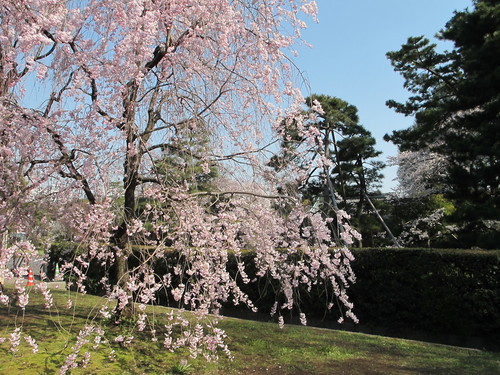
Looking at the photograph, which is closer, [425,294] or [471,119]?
[425,294]

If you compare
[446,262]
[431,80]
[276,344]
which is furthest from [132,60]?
[431,80]

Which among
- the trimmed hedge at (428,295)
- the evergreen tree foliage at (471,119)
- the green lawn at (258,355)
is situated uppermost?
the evergreen tree foliage at (471,119)

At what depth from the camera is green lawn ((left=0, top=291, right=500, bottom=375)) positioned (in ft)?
13.3

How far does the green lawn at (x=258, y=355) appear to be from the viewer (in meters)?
4.06

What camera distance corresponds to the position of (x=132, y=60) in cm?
369

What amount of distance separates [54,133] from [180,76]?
60.7 inches

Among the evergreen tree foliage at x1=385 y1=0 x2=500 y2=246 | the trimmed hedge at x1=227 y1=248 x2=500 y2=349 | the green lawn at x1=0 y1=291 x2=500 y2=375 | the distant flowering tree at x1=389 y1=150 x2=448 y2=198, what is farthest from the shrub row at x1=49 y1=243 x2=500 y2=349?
the distant flowering tree at x1=389 y1=150 x2=448 y2=198

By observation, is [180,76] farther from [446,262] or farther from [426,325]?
[426,325]

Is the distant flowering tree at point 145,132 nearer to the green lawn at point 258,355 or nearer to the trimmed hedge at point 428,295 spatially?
the green lawn at point 258,355

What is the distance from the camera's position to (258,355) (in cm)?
478

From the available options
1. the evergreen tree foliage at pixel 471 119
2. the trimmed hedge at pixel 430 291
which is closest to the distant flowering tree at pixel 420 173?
the evergreen tree foliage at pixel 471 119

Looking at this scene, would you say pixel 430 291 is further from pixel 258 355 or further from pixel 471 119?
pixel 471 119

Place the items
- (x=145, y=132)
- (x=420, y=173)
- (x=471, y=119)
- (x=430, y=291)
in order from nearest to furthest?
(x=145, y=132)
(x=430, y=291)
(x=471, y=119)
(x=420, y=173)

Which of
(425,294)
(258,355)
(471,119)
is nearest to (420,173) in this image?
(471,119)
